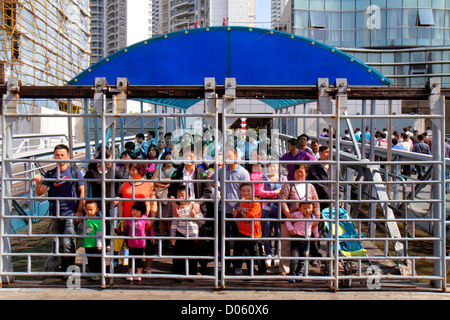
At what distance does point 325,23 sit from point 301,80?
32.3m

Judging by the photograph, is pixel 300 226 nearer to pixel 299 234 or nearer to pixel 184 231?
pixel 299 234

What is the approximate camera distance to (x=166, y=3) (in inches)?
3693

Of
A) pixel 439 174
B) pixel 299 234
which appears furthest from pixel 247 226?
pixel 439 174

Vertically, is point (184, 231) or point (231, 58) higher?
point (231, 58)

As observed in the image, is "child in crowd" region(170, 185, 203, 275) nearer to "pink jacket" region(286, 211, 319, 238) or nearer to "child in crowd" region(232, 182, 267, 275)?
"child in crowd" region(232, 182, 267, 275)

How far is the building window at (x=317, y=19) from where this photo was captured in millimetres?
37688

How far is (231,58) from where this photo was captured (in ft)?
26.7

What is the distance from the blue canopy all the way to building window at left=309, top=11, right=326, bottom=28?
31.7 metres

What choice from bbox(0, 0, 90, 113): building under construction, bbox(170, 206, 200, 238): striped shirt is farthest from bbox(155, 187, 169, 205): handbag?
bbox(0, 0, 90, 113): building under construction

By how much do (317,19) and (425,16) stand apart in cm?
934

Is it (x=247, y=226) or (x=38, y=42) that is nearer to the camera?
(x=247, y=226)

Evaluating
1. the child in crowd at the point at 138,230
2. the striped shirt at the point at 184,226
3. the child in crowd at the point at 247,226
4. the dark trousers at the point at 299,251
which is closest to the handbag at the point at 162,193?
the child in crowd at the point at 138,230

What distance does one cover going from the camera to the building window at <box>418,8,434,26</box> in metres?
38.1
